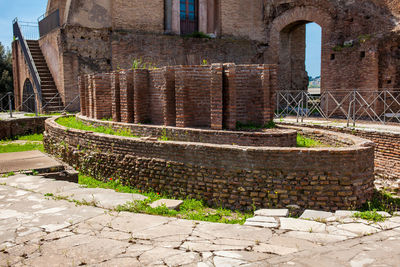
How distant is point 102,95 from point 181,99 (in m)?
3.47

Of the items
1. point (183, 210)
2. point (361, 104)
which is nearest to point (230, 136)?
point (183, 210)

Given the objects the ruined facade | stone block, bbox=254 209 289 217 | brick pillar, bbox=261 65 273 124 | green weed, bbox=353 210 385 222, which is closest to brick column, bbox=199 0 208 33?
the ruined facade

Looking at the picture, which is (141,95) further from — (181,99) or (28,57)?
(28,57)

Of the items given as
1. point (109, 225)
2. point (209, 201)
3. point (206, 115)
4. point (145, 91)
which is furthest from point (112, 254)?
point (145, 91)

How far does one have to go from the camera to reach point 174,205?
4445 mm

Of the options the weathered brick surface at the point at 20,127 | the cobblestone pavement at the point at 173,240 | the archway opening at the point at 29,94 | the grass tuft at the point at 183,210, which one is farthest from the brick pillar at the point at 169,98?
the archway opening at the point at 29,94

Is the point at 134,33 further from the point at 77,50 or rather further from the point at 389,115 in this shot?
the point at 389,115

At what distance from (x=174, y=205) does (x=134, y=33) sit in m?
13.2

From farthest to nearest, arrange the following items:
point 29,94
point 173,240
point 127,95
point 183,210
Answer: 1. point 29,94
2. point 127,95
3. point 183,210
4. point 173,240

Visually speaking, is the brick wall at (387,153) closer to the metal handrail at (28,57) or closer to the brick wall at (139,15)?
the brick wall at (139,15)

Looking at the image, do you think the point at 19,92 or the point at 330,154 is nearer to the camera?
the point at 330,154

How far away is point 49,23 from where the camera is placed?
16.8 meters

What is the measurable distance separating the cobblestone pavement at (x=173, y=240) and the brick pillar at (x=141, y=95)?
14.8 feet

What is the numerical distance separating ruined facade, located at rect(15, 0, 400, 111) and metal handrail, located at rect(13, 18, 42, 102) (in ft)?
2.29
